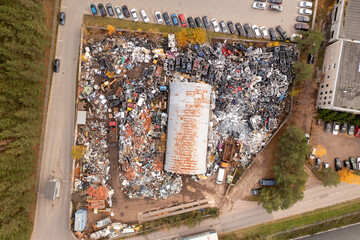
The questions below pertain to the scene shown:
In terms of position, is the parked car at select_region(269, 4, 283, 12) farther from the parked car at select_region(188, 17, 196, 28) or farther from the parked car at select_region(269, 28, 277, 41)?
the parked car at select_region(188, 17, 196, 28)

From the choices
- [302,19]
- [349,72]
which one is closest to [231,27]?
[302,19]

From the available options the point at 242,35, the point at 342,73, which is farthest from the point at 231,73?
the point at 342,73

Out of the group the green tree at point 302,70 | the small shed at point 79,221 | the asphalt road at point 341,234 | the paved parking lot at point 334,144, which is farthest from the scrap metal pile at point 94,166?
the asphalt road at point 341,234

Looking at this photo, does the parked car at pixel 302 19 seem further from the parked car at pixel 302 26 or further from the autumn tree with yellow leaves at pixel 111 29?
the autumn tree with yellow leaves at pixel 111 29

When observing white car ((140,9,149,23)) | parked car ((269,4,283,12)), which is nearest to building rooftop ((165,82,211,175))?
white car ((140,9,149,23))

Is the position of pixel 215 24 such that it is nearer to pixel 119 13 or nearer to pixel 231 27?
pixel 231 27

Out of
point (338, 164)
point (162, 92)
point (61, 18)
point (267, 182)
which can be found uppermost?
point (61, 18)

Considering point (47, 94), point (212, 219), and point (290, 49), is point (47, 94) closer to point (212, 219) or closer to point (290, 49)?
point (212, 219)
